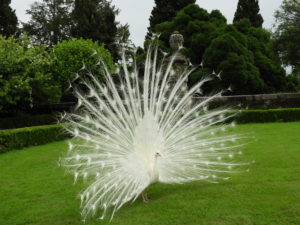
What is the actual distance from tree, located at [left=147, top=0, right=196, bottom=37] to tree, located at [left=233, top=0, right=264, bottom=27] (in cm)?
446

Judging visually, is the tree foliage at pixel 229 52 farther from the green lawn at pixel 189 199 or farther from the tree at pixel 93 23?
the green lawn at pixel 189 199

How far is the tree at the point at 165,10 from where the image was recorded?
34.8 m

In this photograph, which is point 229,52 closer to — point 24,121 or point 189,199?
point 24,121

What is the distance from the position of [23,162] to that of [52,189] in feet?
12.1

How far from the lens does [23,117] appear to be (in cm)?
2228

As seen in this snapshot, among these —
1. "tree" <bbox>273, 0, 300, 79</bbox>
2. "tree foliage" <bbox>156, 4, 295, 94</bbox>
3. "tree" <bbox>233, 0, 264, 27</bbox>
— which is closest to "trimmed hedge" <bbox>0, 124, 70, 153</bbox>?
"tree foliage" <bbox>156, 4, 295, 94</bbox>

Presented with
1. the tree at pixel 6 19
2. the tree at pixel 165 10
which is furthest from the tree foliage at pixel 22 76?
the tree at pixel 165 10

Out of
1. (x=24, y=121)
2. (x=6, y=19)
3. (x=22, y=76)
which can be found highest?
(x=6, y=19)

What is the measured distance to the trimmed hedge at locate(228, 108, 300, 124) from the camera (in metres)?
15.5

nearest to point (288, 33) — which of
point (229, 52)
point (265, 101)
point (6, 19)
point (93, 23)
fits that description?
point (229, 52)

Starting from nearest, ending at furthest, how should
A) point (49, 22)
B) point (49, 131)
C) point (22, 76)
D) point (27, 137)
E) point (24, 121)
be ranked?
point (27, 137) < point (49, 131) < point (22, 76) < point (24, 121) < point (49, 22)

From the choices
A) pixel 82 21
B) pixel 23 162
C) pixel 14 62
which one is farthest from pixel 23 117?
pixel 82 21

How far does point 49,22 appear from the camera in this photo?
41781 mm

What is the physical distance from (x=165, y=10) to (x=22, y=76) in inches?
745
